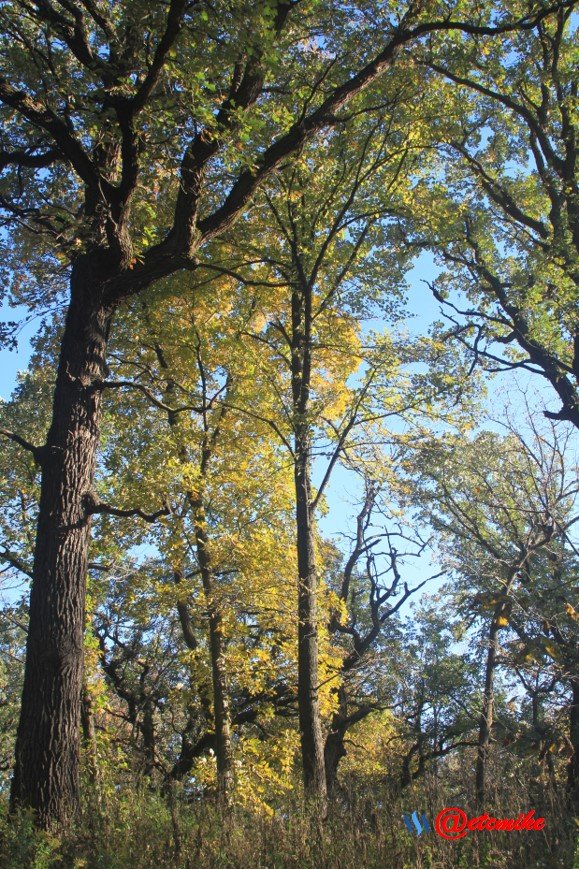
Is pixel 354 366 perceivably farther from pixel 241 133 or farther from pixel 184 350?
pixel 241 133

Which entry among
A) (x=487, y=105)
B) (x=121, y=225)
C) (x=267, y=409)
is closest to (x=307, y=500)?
(x=267, y=409)

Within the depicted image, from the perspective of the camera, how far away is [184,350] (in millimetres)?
12375

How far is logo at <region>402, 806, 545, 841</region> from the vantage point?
13.3 ft

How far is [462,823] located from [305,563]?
549 centimetres

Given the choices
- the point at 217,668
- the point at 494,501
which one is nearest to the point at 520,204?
the point at 494,501

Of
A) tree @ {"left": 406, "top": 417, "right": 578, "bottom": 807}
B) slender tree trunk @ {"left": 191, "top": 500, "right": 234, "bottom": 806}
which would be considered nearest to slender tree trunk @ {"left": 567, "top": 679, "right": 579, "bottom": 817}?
tree @ {"left": 406, "top": 417, "right": 578, "bottom": 807}

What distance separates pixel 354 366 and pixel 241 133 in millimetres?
5900

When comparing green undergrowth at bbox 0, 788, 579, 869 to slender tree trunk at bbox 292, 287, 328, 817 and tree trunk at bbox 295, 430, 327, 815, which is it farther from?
slender tree trunk at bbox 292, 287, 328, 817

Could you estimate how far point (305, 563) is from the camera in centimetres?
965

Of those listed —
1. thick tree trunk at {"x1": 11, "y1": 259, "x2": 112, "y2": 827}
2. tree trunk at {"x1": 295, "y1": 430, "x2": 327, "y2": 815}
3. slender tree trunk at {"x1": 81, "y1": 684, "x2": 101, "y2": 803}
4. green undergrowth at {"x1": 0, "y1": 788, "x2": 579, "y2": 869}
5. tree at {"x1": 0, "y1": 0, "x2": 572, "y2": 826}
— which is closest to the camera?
green undergrowth at {"x1": 0, "y1": 788, "x2": 579, "y2": 869}

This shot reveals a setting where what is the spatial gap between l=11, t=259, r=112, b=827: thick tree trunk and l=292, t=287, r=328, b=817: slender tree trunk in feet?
11.3

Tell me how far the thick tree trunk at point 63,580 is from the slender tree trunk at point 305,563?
344 cm

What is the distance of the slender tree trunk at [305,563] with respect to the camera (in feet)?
28.8

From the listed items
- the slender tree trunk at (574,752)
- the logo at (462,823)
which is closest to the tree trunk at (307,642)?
the slender tree trunk at (574,752)
